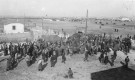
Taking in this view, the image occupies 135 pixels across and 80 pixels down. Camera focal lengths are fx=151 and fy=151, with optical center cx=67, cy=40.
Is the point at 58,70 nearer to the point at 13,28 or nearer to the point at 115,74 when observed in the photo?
the point at 115,74

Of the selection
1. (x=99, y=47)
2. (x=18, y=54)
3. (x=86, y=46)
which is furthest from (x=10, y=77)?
(x=99, y=47)

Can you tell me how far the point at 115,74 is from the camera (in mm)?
12375

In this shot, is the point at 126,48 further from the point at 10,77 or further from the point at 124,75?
the point at 10,77

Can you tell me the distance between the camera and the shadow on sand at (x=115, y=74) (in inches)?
462

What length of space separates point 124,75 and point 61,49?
700 cm

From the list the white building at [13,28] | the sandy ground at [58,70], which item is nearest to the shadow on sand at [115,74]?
the sandy ground at [58,70]

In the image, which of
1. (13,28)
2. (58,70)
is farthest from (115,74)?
(13,28)

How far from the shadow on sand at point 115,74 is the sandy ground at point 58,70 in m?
→ 0.52

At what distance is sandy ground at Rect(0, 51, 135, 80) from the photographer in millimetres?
11758

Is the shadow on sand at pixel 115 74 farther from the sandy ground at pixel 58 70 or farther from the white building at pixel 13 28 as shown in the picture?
the white building at pixel 13 28

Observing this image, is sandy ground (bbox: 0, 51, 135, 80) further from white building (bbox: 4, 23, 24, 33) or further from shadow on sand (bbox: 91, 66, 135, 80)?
white building (bbox: 4, 23, 24, 33)

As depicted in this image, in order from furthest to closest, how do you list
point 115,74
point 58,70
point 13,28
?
point 13,28 < point 58,70 < point 115,74

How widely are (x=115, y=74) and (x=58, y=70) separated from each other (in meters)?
4.78

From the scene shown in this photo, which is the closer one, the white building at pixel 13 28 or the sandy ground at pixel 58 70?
the sandy ground at pixel 58 70
